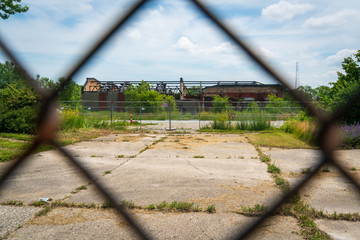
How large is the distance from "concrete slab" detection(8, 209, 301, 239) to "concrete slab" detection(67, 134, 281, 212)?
231mm

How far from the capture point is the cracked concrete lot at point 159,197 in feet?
5.52

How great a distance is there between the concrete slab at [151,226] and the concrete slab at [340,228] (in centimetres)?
18

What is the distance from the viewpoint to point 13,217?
185 cm

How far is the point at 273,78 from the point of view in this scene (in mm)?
586

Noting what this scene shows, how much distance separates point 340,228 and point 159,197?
1290 millimetres

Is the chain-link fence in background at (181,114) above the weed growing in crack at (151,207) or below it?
above

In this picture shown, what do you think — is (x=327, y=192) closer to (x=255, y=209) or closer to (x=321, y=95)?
(x=255, y=209)

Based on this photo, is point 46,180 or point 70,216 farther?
point 46,180

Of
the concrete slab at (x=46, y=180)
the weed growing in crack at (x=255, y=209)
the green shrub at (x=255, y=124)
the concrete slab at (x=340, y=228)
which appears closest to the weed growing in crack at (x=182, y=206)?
the weed growing in crack at (x=255, y=209)

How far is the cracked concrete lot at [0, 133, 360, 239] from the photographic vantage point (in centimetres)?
168

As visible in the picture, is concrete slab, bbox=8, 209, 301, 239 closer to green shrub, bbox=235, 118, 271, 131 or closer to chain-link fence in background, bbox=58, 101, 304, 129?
chain-link fence in background, bbox=58, 101, 304, 129

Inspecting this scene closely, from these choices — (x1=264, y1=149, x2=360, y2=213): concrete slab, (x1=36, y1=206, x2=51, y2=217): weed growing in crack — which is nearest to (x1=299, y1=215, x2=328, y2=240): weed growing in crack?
(x1=264, y1=149, x2=360, y2=213): concrete slab

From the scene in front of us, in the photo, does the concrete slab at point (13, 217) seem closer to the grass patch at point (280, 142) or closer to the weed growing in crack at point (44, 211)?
the weed growing in crack at point (44, 211)

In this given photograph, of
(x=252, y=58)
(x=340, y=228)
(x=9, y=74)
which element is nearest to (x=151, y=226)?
(x=340, y=228)
